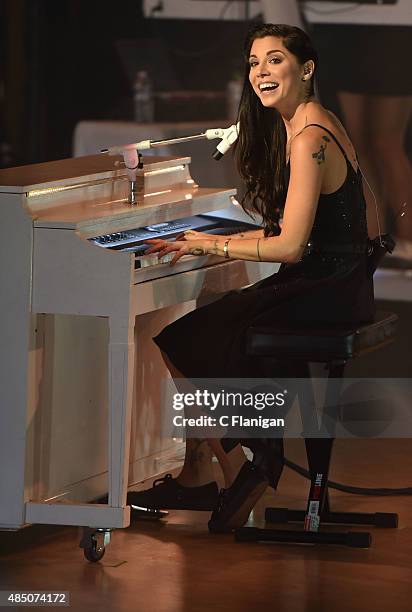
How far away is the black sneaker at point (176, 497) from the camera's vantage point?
410cm

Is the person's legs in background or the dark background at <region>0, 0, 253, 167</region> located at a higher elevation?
the dark background at <region>0, 0, 253, 167</region>

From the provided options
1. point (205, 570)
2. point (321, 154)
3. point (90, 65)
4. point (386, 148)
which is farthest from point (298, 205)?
point (90, 65)

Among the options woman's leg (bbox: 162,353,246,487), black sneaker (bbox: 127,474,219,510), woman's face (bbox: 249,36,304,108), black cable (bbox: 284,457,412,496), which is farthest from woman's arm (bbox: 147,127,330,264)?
black cable (bbox: 284,457,412,496)

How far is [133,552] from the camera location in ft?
12.4

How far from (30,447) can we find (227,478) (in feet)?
2.15

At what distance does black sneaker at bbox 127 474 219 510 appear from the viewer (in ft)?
13.4

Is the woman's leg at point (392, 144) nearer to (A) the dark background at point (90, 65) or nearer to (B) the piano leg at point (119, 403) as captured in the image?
(A) the dark background at point (90, 65)

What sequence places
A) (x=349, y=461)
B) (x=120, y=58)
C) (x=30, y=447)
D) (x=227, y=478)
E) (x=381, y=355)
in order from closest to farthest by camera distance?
1. (x=30, y=447)
2. (x=227, y=478)
3. (x=349, y=461)
4. (x=381, y=355)
5. (x=120, y=58)

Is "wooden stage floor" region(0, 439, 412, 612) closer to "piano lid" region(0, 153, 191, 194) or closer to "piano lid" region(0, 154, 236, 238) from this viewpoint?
"piano lid" region(0, 154, 236, 238)

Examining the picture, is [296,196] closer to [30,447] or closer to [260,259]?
[260,259]

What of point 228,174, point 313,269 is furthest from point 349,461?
point 228,174

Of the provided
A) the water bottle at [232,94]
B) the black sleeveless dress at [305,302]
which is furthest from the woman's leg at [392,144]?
the black sleeveless dress at [305,302]

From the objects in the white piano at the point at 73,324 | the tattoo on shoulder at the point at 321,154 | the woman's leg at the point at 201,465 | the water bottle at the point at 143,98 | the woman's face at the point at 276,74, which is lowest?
the woman's leg at the point at 201,465

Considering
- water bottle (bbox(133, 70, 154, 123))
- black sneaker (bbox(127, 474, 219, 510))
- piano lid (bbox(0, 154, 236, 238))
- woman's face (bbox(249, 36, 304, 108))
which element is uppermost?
water bottle (bbox(133, 70, 154, 123))
